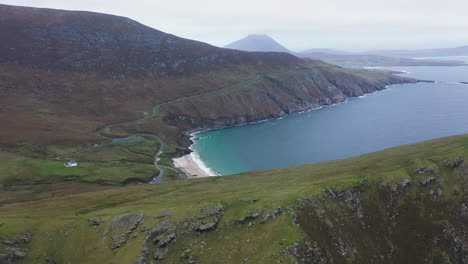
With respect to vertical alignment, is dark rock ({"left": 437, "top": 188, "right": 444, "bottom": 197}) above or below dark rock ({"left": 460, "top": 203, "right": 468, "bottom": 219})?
above

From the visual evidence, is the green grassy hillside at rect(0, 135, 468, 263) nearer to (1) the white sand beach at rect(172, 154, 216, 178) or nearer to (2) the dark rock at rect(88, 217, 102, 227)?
(2) the dark rock at rect(88, 217, 102, 227)

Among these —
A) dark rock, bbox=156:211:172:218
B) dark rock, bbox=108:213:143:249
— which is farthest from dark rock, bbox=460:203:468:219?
dark rock, bbox=108:213:143:249

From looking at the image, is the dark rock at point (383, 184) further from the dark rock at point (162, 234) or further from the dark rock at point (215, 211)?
the dark rock at point (162, 234)

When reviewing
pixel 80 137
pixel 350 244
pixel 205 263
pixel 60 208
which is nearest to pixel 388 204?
pixel 350 244

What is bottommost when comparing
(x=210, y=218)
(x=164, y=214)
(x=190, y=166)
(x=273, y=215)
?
(x=190, y=166)

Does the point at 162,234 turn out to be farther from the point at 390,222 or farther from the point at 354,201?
the point at 390,222

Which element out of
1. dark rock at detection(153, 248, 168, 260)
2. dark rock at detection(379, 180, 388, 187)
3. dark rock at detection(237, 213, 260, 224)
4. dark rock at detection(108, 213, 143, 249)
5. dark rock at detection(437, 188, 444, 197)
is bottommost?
dark rock at detection(153, 248, 168, 260)

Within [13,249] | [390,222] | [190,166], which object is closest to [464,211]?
[390,222]
